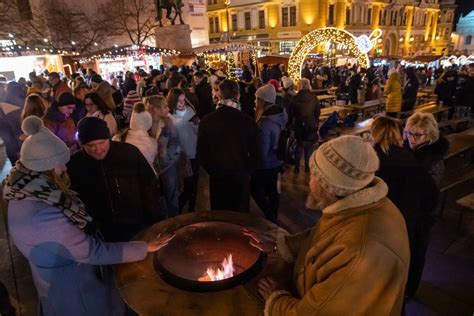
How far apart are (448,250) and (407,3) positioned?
190 ft

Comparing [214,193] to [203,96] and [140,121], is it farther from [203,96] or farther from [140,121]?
[203,96]

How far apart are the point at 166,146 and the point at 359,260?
3.29 metres

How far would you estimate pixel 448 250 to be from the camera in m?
4.09

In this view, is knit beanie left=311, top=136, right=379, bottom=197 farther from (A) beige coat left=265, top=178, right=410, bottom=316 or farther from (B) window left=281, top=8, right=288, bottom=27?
(B) window left=281, top=8, right=288, bottom=27

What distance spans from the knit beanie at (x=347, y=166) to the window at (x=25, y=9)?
33487 millimetres

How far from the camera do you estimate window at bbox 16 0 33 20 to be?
26.7 metres

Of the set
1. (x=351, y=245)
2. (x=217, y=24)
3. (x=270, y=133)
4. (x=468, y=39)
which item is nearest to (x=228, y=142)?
(x=270, y=133)

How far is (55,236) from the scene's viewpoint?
6.22 feet

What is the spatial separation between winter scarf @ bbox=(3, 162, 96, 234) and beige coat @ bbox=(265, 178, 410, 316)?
1.42m

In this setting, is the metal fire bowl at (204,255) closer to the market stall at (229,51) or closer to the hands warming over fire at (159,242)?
the hands warming over fire at (159,242)

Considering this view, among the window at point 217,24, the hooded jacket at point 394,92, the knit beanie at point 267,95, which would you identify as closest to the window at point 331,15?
the window at point 217,24

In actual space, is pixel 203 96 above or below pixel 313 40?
below

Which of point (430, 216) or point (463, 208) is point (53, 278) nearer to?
point (430, 216)

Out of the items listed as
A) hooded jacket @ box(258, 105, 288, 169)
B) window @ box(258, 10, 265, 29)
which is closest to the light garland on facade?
hooded jacket @ box(258, 105, 288, 169)
